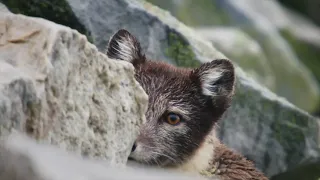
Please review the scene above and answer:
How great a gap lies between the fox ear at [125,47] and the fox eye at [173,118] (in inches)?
18.9

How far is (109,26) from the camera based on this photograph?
21.5ft

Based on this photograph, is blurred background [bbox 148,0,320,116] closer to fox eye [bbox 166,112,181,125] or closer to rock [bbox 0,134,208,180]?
fox eye [bbox 166,112,181,125]

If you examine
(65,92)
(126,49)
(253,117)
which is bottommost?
(253,117)

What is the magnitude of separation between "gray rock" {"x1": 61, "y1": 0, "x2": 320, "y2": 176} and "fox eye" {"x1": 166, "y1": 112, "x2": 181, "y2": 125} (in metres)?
1.45

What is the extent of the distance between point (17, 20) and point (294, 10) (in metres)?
16.6

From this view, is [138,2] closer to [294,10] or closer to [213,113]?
[213,113]

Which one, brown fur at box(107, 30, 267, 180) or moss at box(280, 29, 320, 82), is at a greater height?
brown fur at box(107, 30, 267, 180)

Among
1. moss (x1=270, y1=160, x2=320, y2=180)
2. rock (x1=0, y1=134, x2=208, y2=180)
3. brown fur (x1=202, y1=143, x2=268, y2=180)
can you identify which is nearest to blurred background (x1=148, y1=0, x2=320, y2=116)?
moss (x1=270, y1=160, x2=320, y2=180)

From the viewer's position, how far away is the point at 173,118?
5422mm

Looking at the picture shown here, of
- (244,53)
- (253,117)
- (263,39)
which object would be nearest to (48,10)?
(253,117)

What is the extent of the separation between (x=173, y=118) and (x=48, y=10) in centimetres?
133

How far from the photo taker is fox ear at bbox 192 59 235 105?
5438 mm

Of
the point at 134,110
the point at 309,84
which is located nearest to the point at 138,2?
the point at 134,110

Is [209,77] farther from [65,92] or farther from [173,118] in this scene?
[65,92]
